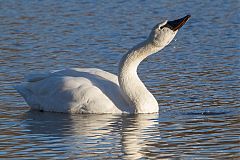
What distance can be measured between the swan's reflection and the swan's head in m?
1.11

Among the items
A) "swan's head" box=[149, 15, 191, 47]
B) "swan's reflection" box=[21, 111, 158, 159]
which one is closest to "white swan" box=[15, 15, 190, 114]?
"swan's head" box=[149, 15, 191, 47]

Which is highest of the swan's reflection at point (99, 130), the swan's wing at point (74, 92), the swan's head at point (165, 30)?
the swan's head at point (165, 30)

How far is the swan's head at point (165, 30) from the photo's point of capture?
12.5 metres

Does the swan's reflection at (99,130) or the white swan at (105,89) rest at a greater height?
the white swan at (105,89)

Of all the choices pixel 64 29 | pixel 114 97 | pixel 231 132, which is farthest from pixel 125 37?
pixel 231 132

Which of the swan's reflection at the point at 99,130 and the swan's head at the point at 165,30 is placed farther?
the swan's head at the point at 165,30

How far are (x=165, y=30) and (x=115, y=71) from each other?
3560 mm

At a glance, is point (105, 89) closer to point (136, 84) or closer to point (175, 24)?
point (136, 84)

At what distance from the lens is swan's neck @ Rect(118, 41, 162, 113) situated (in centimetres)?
1278

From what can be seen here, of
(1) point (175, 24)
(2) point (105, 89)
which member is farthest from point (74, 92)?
(1) point (175, 24)

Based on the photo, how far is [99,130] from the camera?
11.3m

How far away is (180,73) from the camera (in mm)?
15445

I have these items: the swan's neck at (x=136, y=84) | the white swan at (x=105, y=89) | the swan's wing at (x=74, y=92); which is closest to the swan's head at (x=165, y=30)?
the white swan at (x=105, y=89)

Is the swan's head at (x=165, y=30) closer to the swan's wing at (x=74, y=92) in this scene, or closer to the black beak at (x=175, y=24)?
the black beak at (x=175, y=24)
